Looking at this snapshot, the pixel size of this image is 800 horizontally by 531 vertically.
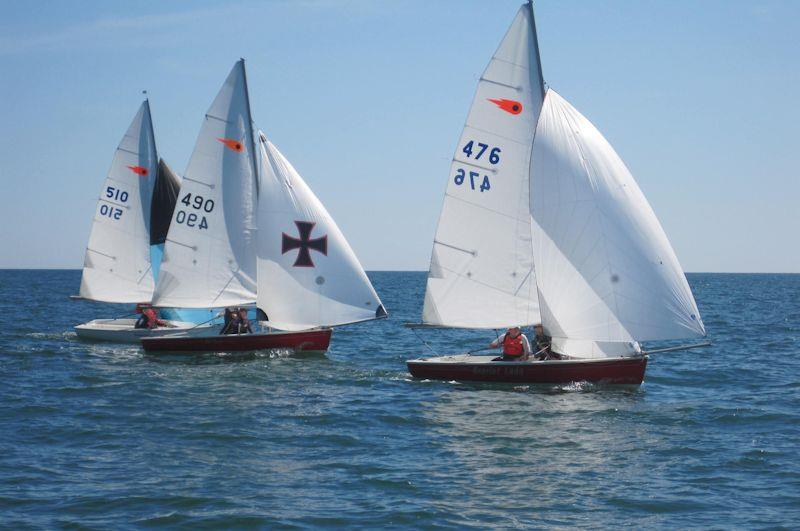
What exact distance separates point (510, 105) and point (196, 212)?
12.0 meters

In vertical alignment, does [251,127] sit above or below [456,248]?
above

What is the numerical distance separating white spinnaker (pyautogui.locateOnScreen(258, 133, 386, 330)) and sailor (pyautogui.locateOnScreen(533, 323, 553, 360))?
6587mm

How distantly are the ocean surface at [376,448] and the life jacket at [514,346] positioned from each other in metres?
1.11

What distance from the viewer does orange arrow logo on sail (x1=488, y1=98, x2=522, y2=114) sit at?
83.4 ft

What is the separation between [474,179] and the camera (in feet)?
84.6

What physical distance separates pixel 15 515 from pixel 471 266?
14850 mm

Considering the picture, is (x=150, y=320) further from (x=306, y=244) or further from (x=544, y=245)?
(x=544, y=245)

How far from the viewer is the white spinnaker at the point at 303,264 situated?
3086 cm

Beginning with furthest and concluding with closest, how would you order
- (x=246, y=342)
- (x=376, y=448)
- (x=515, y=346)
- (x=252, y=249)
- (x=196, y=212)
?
1. (x=252, y=249)
2. (x=196, y=212)
3. (x=246, y=342)
4. (x=515, y=346)
5. (x=376, y=448)

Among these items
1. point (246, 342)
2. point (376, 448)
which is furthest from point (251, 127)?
point (376, 448)

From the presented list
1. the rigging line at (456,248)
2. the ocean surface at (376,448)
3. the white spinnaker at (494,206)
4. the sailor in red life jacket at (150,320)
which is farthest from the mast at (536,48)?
the sailor in red life jacket at (150,320)

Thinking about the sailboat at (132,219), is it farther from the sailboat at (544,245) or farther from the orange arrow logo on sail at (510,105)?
the orange arrow logo on sail at (510,105)

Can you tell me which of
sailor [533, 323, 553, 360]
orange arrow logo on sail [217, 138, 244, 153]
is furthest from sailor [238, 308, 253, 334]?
sailor [533, 323, 553, 360]

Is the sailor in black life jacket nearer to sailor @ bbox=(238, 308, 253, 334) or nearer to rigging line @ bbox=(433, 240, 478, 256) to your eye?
rigging line @ bbox=(433, 240, 478, 256)
